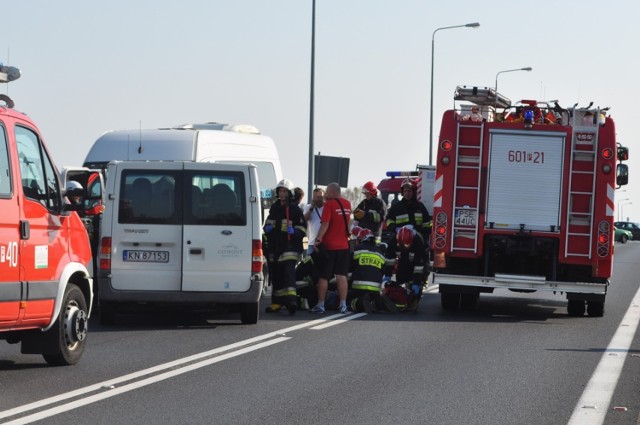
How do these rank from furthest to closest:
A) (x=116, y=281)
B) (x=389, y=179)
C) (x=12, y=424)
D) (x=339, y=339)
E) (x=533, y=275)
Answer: (x=389, y=179)
(x=533, y=275)
(x=116, y=281)
(x=339, y=339)
(x=12, y=424)

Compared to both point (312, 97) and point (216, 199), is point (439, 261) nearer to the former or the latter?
point (216, 199)

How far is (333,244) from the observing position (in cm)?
1803

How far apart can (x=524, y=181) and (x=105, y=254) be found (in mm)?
6197

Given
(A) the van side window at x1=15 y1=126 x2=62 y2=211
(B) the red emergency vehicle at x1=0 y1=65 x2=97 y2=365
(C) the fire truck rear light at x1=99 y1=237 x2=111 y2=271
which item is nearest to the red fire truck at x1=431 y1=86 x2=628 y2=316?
(C) the fire truck rear light at x1=99 y1=237 x2=111 y2=271

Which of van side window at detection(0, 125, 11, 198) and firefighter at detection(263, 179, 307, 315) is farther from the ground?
van side window at detection(0, 125, 11, 198)

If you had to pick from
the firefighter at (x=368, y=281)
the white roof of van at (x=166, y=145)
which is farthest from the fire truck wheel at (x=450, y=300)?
the white roof of van at (x=166, y=145)

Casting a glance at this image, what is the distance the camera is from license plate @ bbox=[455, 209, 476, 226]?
18375 mm

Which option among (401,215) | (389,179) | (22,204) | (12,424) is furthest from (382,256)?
(389,179)

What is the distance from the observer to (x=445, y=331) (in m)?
15.8

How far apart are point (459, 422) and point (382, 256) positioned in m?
9.70

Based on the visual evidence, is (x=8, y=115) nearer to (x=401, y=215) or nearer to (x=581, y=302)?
(x=401, y=215)

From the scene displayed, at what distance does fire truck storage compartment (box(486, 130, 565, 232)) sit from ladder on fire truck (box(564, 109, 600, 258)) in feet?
0.66

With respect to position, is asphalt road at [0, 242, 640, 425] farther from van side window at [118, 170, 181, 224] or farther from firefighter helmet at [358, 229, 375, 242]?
firefighter helmet at [358, 229, 375, 242]

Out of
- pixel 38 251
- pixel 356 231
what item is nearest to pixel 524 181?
pixel 356 231
